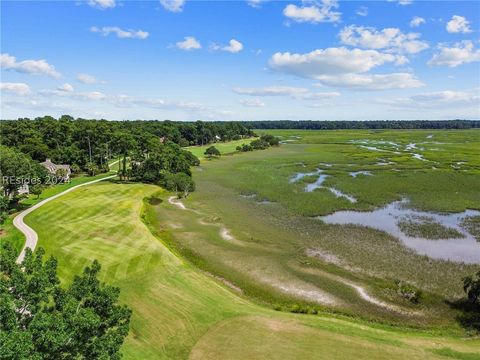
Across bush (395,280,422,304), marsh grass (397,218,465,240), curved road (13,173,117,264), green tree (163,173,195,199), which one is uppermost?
green tree (163,173,195,199)

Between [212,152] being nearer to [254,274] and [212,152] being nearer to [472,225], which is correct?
[472,225]

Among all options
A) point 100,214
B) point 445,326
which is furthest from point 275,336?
point 100,214

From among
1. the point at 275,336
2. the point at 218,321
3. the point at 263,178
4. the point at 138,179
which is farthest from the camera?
the point at 263,178

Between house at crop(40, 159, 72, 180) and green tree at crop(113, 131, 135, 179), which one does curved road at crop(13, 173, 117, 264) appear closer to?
house at crop(40, 159, 72, 180)

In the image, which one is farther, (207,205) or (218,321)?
(207,205)

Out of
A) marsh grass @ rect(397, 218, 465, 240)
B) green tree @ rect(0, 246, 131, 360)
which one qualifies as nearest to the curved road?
green tree @ rect(0, 246, 131, 360)

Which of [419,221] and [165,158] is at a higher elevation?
[165,158]

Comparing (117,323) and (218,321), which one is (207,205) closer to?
(218,321)
